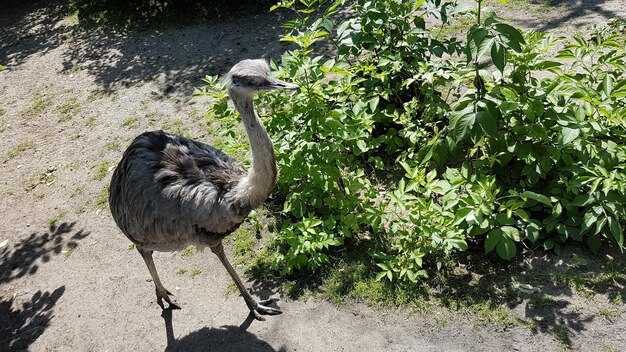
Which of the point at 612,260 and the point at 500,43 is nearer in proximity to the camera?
the point at 500,43

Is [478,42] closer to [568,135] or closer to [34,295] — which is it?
[568,135]

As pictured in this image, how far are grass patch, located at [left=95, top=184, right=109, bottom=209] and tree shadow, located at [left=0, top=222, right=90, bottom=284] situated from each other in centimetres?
32

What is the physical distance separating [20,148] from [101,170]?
157cm

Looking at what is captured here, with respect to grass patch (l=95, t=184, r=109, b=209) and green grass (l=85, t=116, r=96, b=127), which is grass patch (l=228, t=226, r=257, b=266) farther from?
green grass (l=85, t=116, r=96, b=127)

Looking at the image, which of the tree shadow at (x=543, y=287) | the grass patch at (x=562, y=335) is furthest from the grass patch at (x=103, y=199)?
the grass patch at (x=562, y=335)

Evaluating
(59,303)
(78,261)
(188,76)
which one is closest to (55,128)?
(188,76)

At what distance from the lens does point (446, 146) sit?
4.29 metres

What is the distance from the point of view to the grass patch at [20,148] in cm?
660

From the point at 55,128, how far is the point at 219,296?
4271mm

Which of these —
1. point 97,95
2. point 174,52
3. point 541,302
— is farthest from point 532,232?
point 174,52

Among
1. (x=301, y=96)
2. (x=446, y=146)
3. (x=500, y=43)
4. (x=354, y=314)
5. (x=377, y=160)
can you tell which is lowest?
(x=354, y=314)

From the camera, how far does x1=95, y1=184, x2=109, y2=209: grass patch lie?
5.46 meters

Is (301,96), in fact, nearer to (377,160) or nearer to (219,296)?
(377,160)

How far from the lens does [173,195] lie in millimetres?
3549
